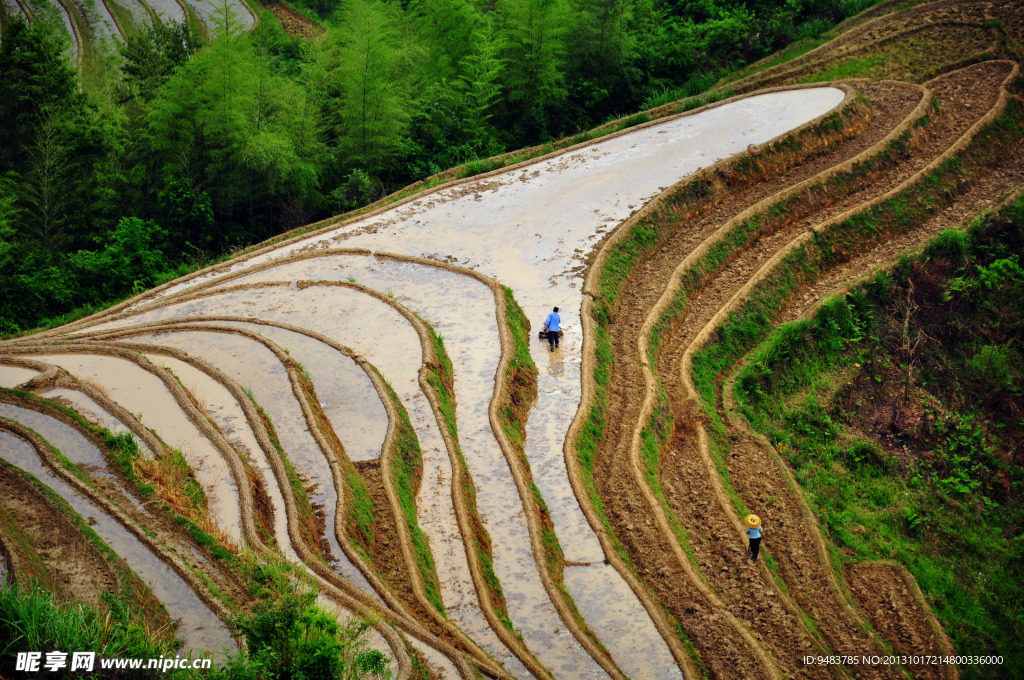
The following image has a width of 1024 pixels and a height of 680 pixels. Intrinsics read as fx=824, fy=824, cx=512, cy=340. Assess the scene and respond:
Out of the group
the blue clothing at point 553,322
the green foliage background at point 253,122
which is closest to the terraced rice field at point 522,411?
the blue clothing at point 553,322

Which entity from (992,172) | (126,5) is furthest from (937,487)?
(126,5)

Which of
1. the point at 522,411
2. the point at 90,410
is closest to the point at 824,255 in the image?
the point at 522,411

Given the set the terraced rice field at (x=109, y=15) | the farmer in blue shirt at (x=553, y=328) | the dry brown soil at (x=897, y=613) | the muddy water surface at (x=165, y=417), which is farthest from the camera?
the terraced rice field at (x=109, y=15)

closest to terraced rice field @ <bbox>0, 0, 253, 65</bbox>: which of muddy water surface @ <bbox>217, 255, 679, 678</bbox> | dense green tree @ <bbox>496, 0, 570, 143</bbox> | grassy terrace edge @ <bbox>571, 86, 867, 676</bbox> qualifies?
dense green tree @ <bbox>496, 0, 570, 143</bbox>

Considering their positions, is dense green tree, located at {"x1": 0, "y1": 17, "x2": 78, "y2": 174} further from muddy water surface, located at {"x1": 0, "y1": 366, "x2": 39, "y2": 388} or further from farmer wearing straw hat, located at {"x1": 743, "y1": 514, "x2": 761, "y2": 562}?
farmer wearing straw hat, located at {"x1": 743, "y1": 514, "x2": 761, "y2": 562}

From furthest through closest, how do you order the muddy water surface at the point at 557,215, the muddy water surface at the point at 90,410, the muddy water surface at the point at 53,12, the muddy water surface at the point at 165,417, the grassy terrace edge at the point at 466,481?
the muddy water surface at the point at 53,12
the muddy water surface at the point at 557,215
the muddy water surface at the point at 90,410
the muddy water surface at the point at 165,417
the grassy terrace edge at the point at 466,481

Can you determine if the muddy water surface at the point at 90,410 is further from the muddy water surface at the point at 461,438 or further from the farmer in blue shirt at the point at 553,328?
the farmer in blue shirt at the point at 553,328
